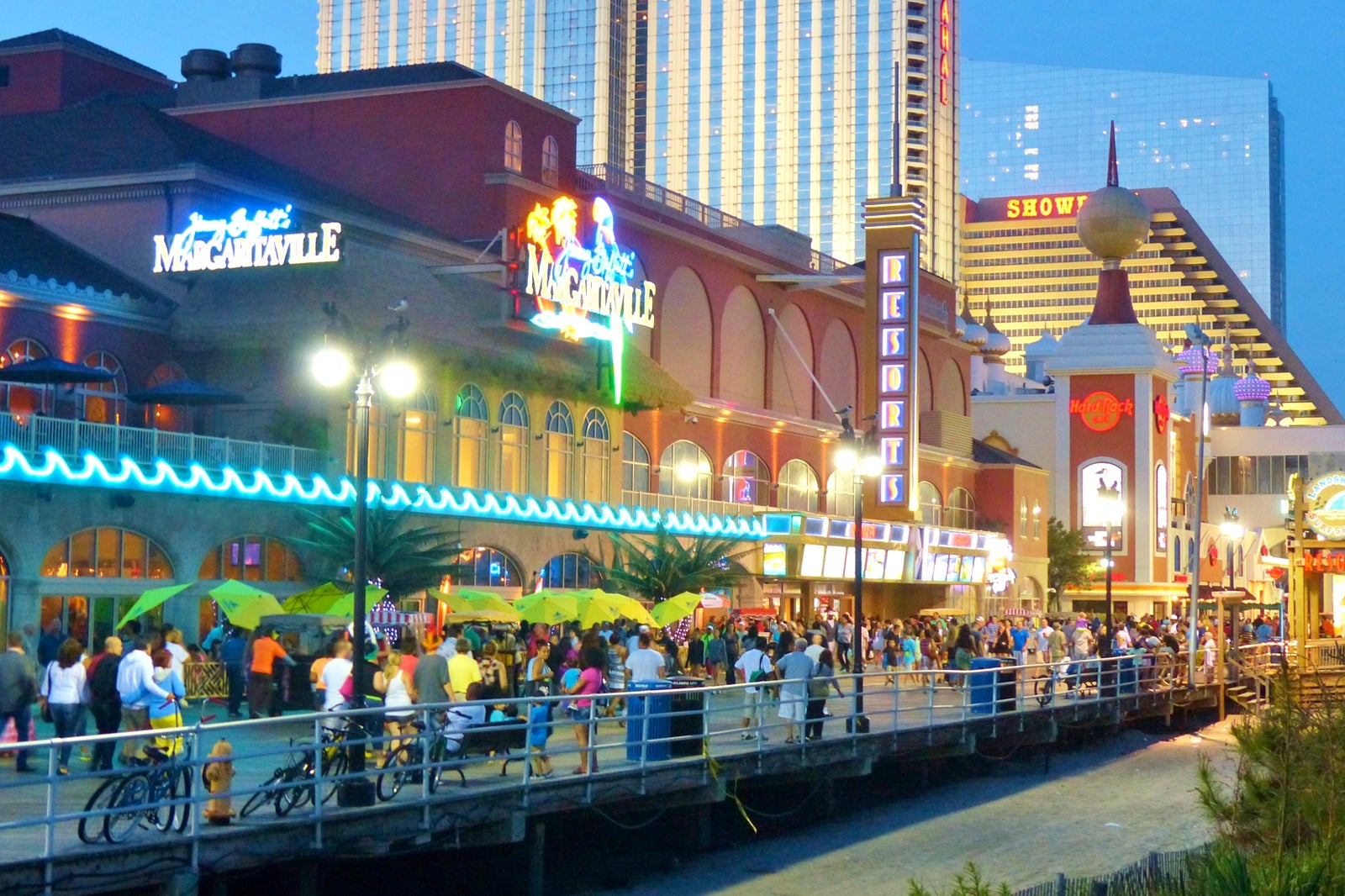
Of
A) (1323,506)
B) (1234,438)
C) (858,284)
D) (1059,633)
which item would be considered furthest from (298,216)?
(1234,438)

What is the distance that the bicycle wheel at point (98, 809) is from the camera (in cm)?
1575

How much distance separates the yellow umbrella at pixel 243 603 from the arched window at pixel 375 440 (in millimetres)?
10181

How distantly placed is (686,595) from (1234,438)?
251 feet

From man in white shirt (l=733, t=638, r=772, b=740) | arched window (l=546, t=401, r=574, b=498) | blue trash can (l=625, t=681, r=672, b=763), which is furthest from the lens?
arched window (l=546, t=401, r=574, b=498)

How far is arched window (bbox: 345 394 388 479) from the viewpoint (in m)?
39.1

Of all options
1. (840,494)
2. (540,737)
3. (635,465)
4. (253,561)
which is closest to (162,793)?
(540,737)

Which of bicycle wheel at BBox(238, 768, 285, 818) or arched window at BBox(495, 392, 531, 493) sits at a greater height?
arched window at BBox(495, 392, 531, 493)

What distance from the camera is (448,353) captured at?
41219 mm

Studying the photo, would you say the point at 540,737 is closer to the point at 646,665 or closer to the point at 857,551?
the point at 646,665

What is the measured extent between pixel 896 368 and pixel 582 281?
59.5ft

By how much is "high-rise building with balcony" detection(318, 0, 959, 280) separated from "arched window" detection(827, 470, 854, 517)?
3263 inches

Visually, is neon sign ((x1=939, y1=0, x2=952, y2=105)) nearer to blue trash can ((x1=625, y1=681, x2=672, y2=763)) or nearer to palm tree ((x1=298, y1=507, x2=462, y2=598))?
palm tree ((x1=298, y1=507, x2=462, y2=598))

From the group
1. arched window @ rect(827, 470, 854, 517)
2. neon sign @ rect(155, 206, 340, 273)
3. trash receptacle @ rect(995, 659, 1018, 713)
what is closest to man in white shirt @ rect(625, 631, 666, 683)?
trash receptacle @ rect(995, 659, 1018, 713)

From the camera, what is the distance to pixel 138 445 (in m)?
33.4
